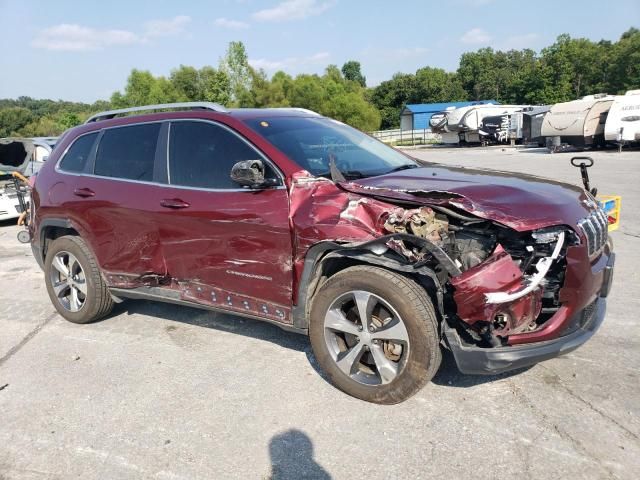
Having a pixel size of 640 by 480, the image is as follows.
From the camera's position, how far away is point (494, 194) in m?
3.20

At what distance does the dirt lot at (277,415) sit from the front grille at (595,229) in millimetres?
915

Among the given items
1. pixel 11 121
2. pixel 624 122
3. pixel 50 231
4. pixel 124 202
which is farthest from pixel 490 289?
pixel 11 121

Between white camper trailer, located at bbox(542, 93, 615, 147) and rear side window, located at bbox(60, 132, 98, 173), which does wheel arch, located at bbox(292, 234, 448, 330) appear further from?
white camper trailer, located at bbox(542, 93, 615, 147)

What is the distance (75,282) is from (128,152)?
141 centimetres

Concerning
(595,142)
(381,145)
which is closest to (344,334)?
(381,145)

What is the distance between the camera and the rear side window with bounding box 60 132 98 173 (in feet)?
16.3

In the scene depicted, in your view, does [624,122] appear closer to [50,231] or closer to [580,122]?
[580,122]

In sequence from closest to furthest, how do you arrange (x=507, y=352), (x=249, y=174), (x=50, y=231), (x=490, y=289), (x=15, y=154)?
(x=490, y=289)
(x=507, y=352)
(x=249, y=174)
(x=50, y=231)
(x=15, y=154)

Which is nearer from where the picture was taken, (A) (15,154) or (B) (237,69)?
(A) (15,154)

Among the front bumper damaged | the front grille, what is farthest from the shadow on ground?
the front grille

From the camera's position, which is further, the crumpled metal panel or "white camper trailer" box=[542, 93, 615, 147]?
"white camper trailer" box=[542, 93, 615, 147]

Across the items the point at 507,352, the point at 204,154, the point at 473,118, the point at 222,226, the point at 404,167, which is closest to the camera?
the point at 507,352

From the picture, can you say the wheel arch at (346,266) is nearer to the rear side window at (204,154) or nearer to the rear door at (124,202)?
the rear side window at (204,154)

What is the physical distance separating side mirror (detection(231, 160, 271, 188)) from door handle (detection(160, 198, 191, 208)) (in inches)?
24.1
